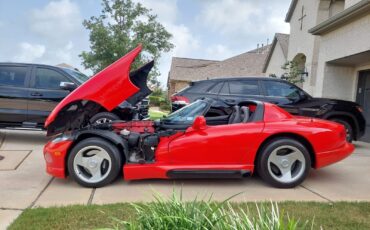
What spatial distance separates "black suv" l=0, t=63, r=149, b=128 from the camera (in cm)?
796

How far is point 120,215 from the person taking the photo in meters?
3.70

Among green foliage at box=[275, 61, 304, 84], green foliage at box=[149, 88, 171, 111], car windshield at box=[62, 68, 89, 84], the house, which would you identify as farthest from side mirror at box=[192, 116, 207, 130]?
green foliage at box=[149, 88, 171, 111]

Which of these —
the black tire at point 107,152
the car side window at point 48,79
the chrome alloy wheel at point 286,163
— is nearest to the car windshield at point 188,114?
the black tire at point 107,152

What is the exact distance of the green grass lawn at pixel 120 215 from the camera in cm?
347

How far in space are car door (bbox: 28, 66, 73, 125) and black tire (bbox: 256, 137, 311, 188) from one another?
503cm

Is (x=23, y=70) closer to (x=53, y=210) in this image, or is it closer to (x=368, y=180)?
(x=53, y=210)

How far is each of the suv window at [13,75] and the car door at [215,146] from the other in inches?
197

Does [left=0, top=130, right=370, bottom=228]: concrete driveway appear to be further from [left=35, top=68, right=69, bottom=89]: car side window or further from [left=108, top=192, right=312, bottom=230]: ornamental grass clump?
[left=35, top=68, right=69, bottom=89]: car side window

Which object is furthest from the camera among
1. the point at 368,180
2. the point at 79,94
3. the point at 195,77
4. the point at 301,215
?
the point at 195,77

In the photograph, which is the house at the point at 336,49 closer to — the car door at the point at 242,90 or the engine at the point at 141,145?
the car door at the point at 242,90

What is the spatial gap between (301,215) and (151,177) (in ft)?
6.71

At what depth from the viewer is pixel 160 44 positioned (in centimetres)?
3197

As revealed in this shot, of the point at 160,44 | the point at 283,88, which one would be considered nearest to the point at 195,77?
the point at 160,44

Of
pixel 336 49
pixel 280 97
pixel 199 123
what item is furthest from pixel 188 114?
pixel 336 49
